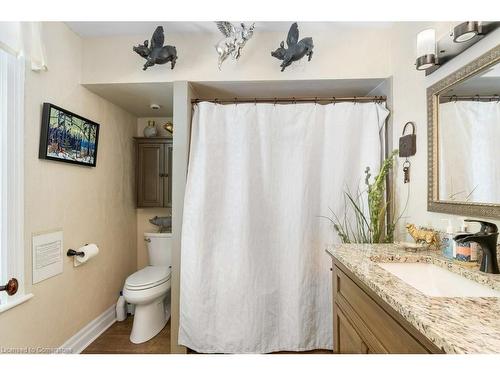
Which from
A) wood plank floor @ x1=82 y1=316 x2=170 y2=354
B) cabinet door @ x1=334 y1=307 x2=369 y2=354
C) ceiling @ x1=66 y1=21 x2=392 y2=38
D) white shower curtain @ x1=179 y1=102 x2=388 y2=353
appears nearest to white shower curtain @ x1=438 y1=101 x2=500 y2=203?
white shower curtain @ x1=179 y1=102 x2=388 y2=353

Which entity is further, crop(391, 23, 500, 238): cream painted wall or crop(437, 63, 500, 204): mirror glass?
crop(391, 23, 500, 238): cream painted wall

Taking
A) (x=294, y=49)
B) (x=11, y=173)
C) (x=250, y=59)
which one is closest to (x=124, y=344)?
(x=11, y=173)

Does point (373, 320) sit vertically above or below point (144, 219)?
below

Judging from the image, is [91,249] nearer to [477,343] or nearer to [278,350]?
[278,350]

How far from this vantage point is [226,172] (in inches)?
73.7

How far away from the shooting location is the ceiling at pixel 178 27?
171 cm

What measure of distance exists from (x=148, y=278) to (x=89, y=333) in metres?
0.60

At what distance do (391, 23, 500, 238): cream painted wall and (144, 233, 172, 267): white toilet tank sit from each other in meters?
2.07

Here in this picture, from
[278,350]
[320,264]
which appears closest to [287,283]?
[320,264]

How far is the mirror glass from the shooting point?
103 centimetres

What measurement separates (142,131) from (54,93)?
1.16 meters

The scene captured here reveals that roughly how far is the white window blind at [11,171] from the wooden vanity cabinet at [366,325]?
1.78 metres

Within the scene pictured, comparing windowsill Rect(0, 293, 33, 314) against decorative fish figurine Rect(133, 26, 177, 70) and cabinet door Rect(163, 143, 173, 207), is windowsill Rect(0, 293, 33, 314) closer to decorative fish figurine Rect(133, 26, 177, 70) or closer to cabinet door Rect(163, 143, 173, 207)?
cabinet door Rect(163, 143, 173, 207)

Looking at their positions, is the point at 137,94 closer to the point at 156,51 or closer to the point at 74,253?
the point at 156,51
